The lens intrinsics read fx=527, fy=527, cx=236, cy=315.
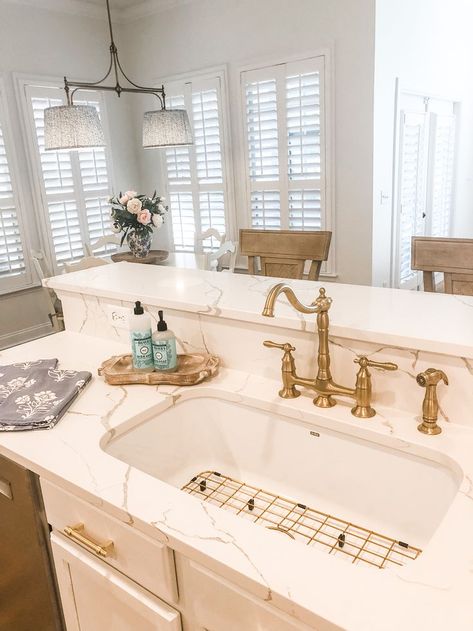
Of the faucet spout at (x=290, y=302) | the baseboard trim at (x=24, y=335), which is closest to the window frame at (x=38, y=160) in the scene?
the baseboard trim at (x=24, y=335)

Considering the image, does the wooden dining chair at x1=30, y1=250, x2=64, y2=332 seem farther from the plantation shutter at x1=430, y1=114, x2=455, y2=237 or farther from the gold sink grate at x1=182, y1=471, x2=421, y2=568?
the plantation shutter at x1=430, y1=114, x2=455, y2=237

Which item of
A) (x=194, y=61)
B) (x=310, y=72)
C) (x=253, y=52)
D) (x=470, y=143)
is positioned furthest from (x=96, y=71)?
(x=470, y=143)

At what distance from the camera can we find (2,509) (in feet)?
4.53

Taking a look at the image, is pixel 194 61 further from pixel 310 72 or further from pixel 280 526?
pixel 280 526

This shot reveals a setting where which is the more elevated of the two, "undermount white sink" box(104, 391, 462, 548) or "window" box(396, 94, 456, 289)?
"window" box(396, 94, 456, 289)

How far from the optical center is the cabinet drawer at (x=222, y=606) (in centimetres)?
80

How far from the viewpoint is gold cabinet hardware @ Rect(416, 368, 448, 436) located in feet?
3.67

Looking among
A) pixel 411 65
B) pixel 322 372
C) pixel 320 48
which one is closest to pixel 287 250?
pixel 322 372

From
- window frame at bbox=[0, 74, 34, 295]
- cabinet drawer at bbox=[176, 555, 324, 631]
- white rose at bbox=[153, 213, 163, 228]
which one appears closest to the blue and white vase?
white rose at bbox=[153, 213, 163, 228]

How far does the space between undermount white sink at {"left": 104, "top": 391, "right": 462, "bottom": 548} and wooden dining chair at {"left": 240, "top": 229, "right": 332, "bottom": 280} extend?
3.83 feet

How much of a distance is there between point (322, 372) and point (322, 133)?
315cm

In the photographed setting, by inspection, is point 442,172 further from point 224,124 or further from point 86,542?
point 86,542

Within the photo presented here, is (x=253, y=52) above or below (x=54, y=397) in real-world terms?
above

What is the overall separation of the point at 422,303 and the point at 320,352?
36 cm
